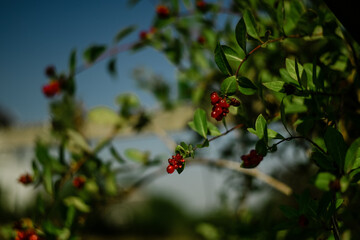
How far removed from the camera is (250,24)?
51 cm

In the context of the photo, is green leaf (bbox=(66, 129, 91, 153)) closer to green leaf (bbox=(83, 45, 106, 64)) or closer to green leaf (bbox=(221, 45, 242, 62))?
green leaf (bbox=(83, 45, 106, 64))

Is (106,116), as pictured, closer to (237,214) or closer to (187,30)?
(187,30)

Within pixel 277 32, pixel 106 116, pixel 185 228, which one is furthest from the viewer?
pixel 185 228

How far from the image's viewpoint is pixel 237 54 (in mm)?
505

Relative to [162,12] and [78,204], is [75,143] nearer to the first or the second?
[78,204]

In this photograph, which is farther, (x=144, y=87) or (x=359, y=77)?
(x=144, y=87)

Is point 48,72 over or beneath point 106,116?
over

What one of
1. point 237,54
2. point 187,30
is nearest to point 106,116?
point 187,30

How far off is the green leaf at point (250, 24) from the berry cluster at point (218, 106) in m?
0.13

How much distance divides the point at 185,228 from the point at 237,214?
2.83 meters

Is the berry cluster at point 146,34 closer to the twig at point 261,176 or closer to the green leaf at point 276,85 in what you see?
the twig at point 261,176

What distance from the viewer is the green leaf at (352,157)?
43cm

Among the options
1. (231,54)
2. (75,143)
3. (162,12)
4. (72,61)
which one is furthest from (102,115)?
(231,54)

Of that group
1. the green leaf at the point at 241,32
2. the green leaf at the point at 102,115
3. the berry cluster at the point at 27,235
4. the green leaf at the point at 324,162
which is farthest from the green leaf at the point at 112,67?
the green leaf at the point at 324,162
